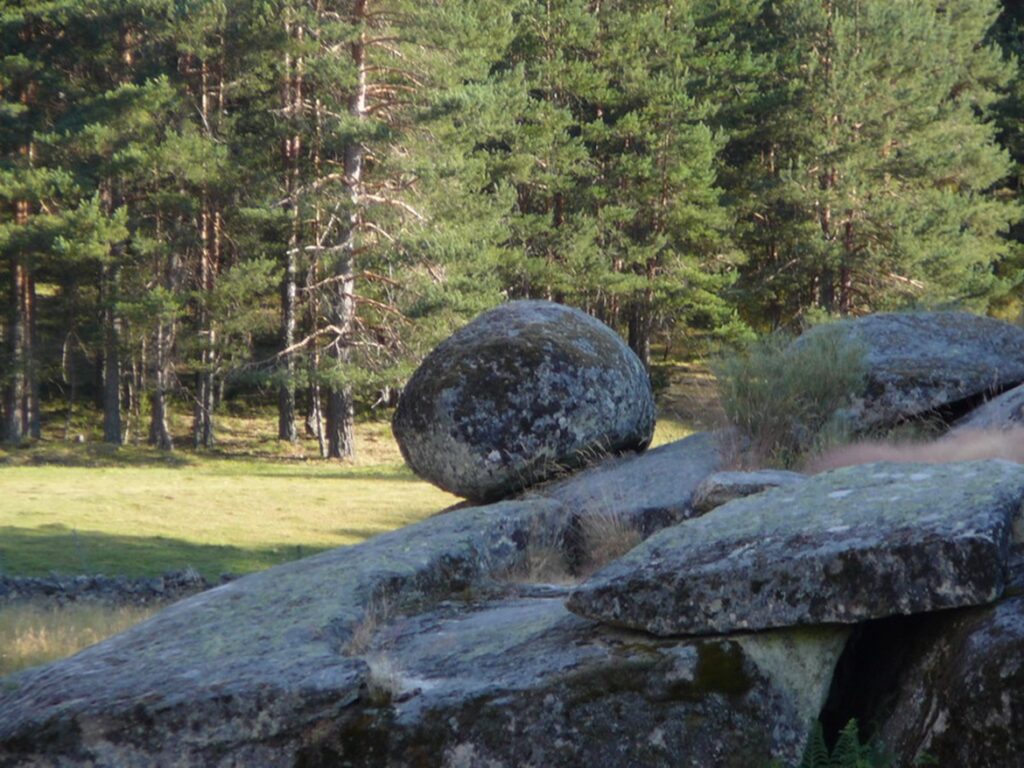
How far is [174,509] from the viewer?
1936 centimetres

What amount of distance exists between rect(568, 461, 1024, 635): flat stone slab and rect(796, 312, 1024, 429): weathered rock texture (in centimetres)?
369

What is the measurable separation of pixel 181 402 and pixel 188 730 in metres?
34.8

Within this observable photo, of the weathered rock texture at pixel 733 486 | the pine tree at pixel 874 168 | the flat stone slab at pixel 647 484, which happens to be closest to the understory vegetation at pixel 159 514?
the weathered rock texture at pixel 733 486

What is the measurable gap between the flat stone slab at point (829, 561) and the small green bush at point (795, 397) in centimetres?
342

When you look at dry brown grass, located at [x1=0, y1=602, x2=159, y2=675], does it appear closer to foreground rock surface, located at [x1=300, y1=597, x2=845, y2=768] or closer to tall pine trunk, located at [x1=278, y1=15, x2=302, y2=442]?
foreground rock surface, located at [x1=300, y1=597, x2=845, y2=768]

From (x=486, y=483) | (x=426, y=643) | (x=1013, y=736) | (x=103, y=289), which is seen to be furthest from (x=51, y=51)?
(x=1013, y=736)

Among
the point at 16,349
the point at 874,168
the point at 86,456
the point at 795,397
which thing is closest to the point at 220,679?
the point at 795,397

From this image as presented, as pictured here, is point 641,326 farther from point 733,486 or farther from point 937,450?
point 733,486

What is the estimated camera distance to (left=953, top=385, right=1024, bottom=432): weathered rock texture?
7857 mm

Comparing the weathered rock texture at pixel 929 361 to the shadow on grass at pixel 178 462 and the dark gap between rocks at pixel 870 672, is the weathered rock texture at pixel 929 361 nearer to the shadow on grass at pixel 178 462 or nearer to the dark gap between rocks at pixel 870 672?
the dark gap between rocks at pixel 870 672

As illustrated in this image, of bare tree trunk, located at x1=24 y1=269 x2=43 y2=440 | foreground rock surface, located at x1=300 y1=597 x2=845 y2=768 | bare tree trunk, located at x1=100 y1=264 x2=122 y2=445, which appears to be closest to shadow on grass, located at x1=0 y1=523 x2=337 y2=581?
foreground rock surface, located at x1=300 y1=597 x2=845 y2=768

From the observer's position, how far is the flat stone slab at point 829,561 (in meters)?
4.39

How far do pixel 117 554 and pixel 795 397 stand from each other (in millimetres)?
9225

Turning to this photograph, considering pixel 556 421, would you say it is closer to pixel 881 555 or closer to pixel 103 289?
pixel 881 555
